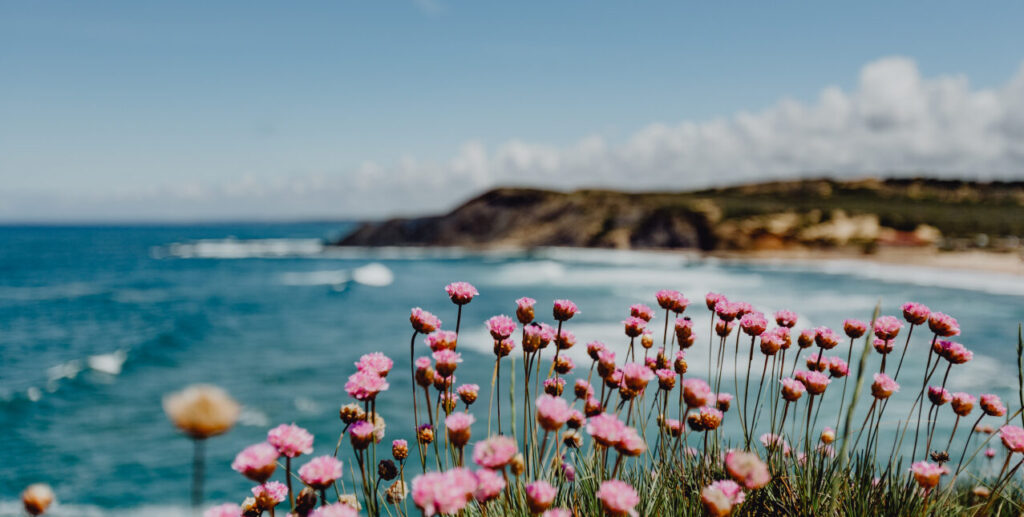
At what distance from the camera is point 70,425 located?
53.7 ft

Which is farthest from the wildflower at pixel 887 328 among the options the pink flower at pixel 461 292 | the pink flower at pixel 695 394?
the pink flower at pixel 461 292

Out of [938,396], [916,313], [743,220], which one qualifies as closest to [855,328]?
[916,313]

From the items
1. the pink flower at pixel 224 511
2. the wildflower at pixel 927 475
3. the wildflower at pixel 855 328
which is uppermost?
the wildflower at pixel 855 328

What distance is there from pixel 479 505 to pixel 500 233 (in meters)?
80.8

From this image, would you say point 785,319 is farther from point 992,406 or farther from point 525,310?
point 525,310

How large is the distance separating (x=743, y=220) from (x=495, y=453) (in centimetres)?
7259

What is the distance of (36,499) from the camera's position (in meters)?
1.40

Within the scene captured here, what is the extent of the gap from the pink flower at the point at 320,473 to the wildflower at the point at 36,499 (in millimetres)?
611

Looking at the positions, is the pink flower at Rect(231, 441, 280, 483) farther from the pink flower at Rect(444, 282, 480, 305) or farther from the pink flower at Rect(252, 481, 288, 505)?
the pink flower at Rect(444, 282, 480, 305)

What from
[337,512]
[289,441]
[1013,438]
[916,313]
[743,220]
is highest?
[743,220]

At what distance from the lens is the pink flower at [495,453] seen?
1534 mm

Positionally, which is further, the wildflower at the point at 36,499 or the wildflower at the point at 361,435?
the wildflower at the point at 361,435

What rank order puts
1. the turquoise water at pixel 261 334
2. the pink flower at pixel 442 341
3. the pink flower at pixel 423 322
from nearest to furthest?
the pink flower at pixel 442 341 < the pink flower at pixel 423 322 < the turquoise water at pixel 261 334

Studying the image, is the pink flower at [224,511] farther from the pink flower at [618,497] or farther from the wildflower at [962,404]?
the wildflower at [962,404]
